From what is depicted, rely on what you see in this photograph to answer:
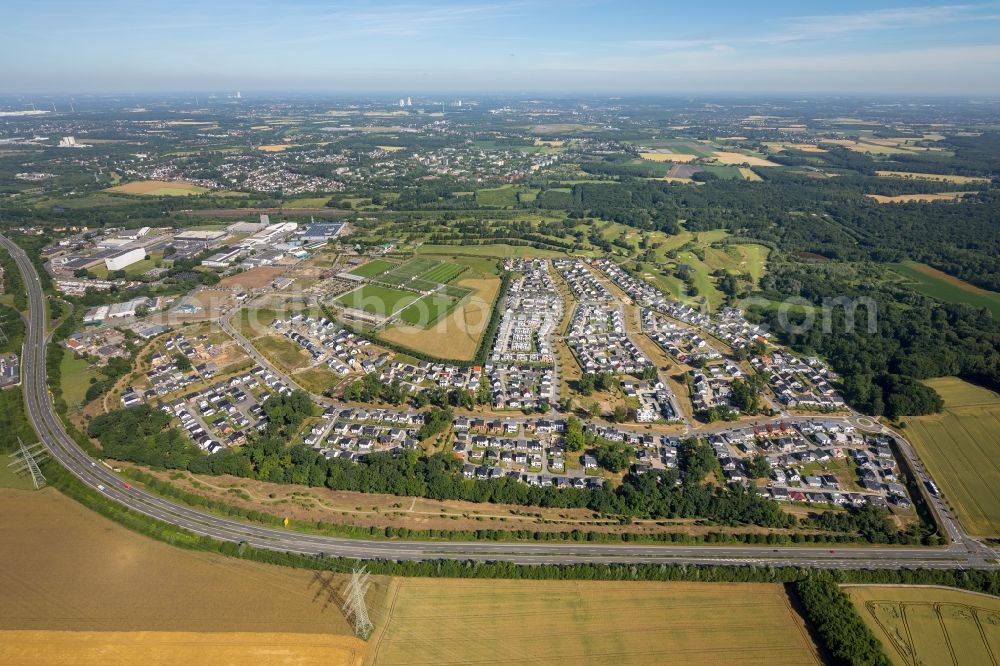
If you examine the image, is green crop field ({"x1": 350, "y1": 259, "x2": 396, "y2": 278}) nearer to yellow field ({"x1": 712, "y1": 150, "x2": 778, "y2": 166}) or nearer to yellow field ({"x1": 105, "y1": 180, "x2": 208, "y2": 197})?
yellow field ({"x1": 105, "y1": 180, "x2": 208, "y2": 197})

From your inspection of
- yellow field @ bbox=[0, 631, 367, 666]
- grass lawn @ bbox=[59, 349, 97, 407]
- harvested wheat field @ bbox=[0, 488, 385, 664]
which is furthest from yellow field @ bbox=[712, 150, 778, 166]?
yellow field @ bbox=[0, 631, 367, 666]

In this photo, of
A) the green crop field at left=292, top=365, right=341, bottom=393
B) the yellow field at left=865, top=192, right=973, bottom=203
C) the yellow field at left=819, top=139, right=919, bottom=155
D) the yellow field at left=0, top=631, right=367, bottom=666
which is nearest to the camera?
the yellow field at left=0, top=631, right=367, bottom=666

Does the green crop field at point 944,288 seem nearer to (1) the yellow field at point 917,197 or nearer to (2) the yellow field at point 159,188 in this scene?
(1) the yellow field at point 917,197

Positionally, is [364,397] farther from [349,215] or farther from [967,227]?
[967,227]

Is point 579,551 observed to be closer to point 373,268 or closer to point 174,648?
point 174,648

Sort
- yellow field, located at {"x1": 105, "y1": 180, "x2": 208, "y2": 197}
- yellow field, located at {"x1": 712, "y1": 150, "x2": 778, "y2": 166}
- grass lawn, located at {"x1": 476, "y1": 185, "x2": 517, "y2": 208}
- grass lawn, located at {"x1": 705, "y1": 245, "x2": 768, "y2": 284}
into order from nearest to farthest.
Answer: grass lawn, located at {"x1": 705, "y1": 245, "x2": 768, "y2": 284}
grass lawn, located at {"x1": 476, "y1": 185, "x2": 517, "y2": 208}
yellow field, located at {"x1": 105, "y1": 180, "x2": 208, "y2": 197}
yellow field, located at {"x1": 712, "y1": 150, "x2": 778, "y2": 166}

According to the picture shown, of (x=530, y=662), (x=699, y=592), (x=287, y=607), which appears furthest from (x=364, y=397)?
(x=699, y=592)
